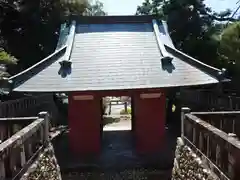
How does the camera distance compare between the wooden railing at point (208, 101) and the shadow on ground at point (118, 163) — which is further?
the wooden railing at point (208, 101)

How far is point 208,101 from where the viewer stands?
10.1m

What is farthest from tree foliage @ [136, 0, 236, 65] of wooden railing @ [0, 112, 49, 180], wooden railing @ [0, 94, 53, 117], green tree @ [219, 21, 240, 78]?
wooden railing @ [0, 112, 49, 180]

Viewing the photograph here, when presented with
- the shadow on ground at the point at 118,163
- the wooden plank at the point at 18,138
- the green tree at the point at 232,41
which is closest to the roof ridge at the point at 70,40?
the shadow on ground at the point at 118,163

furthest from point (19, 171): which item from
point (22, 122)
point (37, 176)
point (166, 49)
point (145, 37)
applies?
point (145, 37)

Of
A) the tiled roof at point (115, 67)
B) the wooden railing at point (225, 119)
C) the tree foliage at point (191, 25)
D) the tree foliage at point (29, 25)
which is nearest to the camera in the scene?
the wooden railing at point (225, 119)

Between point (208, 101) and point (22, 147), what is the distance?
701 centimetres

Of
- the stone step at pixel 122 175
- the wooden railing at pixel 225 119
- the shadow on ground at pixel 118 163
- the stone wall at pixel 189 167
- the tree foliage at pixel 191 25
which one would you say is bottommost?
the stone step at pixel 122 175

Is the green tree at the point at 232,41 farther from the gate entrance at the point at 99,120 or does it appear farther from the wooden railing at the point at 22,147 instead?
the wooden railing at the point at 22,147

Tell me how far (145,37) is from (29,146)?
717 centimetres

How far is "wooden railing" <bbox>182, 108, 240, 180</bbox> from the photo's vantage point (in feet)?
11.8

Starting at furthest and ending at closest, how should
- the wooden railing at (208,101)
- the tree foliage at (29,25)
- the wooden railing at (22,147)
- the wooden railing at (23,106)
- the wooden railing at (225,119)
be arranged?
the tree foliage at (29,25) < the wooden railing at (23,106) < the wooden railing at (208,101) < the wooden railing at (225,119) < the wooden railing at (22,147)

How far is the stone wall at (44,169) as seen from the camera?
15.0 ft

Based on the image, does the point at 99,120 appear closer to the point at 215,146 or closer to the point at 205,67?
the point at 205,67

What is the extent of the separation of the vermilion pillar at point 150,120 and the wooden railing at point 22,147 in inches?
136
